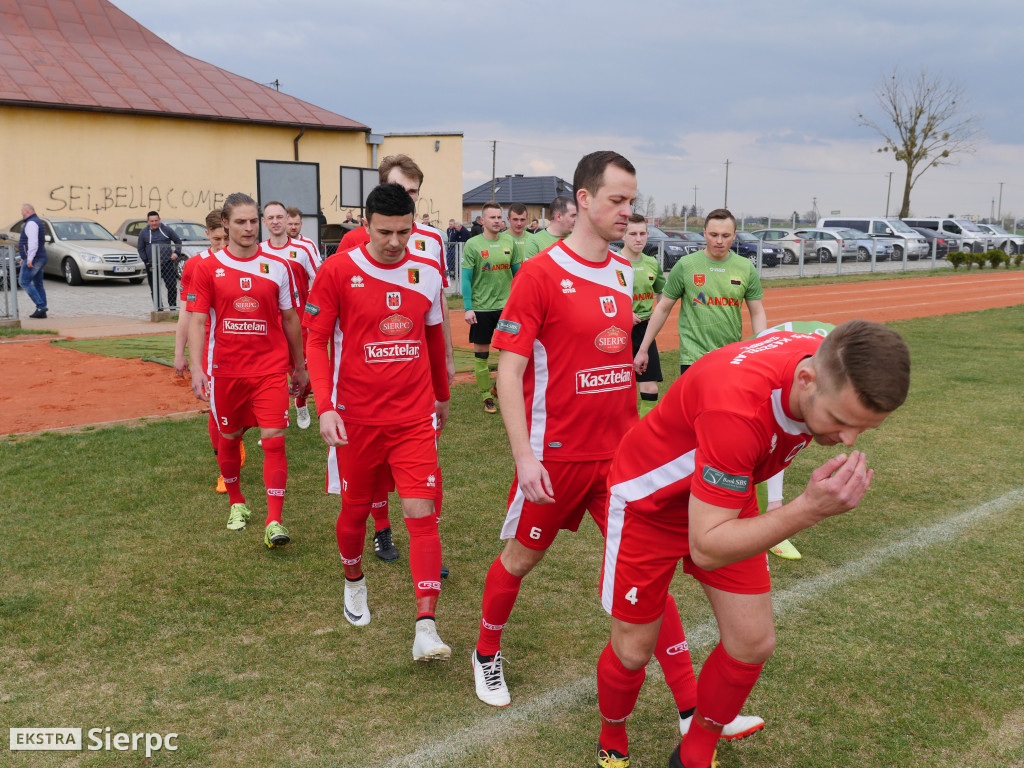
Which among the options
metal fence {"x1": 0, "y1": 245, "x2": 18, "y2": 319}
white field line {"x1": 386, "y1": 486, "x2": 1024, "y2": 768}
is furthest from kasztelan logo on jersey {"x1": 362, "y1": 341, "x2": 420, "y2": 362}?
metal fence {"x1": 0, "y1": 245, "x2": 18, "y2": 319}

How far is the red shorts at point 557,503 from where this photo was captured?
359 centimetres

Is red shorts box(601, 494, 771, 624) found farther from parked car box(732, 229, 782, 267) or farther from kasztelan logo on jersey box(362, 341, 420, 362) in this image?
parked car box(732, 229, 782, 267)

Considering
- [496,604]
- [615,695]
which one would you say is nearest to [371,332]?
[496,604]

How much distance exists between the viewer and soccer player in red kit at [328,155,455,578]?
4632 millimetres

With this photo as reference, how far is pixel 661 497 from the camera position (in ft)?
9.32

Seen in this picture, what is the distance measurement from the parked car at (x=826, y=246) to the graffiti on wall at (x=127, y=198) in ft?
77.4

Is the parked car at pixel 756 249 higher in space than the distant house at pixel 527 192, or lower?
lower

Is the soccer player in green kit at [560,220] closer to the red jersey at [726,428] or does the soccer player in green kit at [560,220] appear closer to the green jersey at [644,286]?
the green jersey at [644,286]

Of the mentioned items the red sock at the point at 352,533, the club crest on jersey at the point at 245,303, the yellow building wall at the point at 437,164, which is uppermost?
the yellow building wall at the point at 437,164

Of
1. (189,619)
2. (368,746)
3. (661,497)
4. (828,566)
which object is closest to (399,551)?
(189,619)

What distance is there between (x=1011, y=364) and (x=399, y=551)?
11137 millimetres

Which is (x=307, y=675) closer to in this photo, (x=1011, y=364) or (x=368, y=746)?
(x=368, y=746)

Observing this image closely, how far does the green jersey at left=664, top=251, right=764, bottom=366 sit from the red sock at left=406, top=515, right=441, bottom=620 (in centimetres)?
287

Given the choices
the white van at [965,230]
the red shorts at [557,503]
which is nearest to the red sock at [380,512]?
the red shorts at [557,503]
